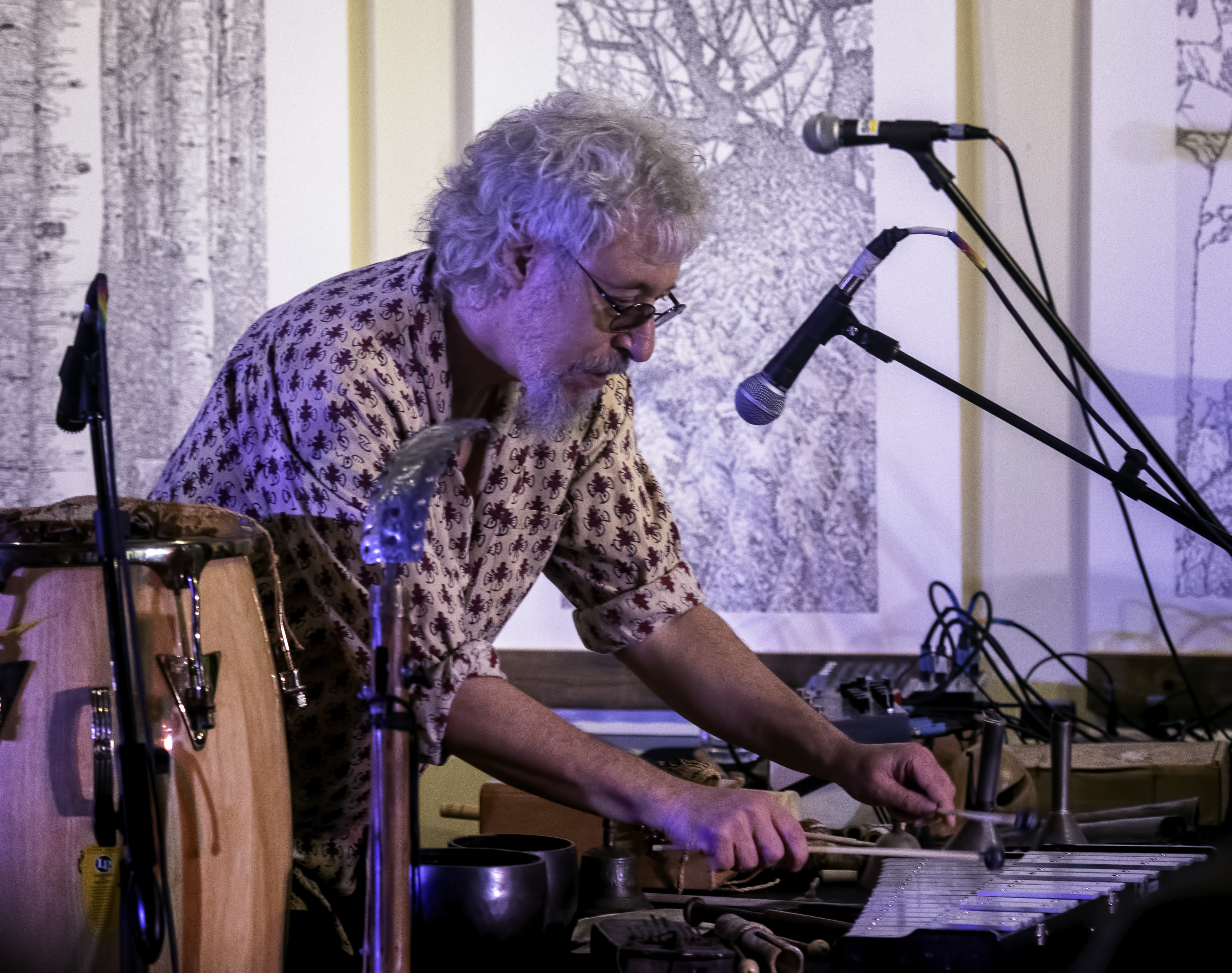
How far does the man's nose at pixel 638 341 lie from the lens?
1.42 m

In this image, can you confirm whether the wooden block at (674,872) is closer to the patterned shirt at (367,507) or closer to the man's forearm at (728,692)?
the man's forearm at (728,692)

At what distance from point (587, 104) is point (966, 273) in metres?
1.33

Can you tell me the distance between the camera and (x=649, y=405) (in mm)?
2521

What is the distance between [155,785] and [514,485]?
726mm

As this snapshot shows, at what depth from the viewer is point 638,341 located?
143 centimetres

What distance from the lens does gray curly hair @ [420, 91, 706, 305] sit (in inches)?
53.1

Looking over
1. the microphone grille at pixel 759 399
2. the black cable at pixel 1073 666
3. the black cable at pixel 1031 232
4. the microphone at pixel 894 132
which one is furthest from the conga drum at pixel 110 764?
the black cable at pixel 1073 666

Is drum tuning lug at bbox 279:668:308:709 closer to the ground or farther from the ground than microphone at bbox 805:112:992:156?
closer to the ground

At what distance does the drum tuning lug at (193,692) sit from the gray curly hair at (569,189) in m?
0.63

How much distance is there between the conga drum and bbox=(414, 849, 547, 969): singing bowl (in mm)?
116

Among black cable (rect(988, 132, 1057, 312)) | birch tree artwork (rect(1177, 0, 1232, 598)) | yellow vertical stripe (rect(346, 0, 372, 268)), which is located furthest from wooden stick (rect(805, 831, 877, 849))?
yellow vertical stripe (rect(346, 0, 372, 268))

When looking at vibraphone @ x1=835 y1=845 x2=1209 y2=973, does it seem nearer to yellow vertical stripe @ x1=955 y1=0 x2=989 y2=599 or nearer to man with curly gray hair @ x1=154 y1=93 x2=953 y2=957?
man with curly gray hair @ x1=154 y1=93 x2=953 y2=957

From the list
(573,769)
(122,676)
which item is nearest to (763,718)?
(573,769)

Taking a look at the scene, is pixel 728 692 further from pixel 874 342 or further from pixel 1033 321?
pixel 1033 321
